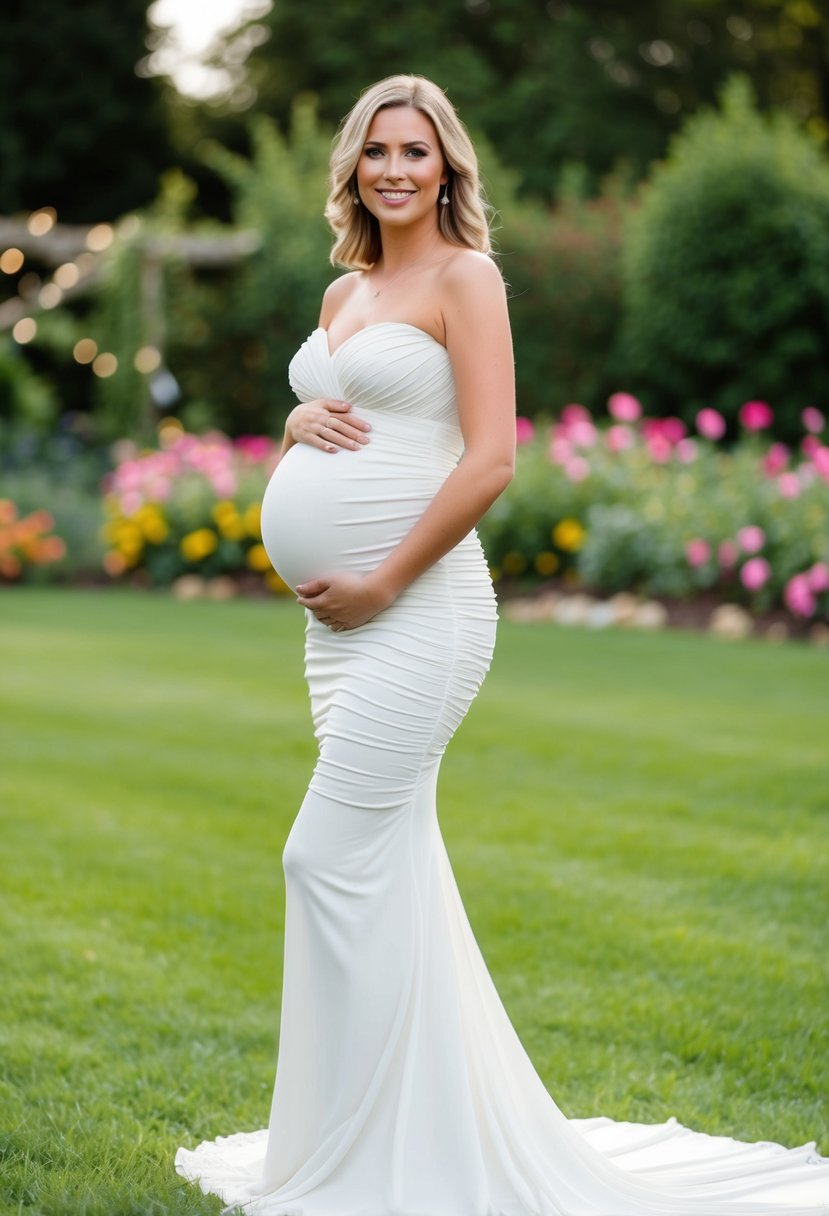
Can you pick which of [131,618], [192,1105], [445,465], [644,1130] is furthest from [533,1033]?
[131,618]

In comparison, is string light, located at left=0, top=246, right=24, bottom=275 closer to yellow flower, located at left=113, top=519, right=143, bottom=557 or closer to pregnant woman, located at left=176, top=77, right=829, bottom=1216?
yellow flower, located at left=113, top=519, right=143, bottom=557

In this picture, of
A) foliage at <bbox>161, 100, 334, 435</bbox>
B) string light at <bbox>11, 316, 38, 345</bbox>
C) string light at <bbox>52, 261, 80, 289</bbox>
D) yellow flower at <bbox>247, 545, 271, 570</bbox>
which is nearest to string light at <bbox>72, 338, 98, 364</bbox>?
string light at <bbox>11, 316, 38, 345</bbox>

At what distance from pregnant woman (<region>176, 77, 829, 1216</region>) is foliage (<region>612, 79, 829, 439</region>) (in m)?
14.3

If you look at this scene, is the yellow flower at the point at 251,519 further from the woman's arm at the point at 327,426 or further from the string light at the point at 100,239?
the woman's arm at the point at 327,426

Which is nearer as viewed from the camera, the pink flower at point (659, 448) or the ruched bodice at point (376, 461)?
the ruched bodice at point (376, 461)

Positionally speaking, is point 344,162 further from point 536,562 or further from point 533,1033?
point 536,562

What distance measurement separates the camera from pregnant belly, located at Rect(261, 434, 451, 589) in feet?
9.61

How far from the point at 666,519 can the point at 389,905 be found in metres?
9.35

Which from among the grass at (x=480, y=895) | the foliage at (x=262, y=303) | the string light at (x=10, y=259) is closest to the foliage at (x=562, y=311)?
the foliage at (x=262, y=303)

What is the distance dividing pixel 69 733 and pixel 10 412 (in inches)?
454

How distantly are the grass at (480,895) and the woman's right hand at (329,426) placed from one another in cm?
146

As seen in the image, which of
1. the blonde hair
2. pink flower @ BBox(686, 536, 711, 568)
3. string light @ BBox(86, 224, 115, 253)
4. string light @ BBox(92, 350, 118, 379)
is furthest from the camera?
string light @ BBox(86, 224, 115, 253)

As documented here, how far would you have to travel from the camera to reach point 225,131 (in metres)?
29.2

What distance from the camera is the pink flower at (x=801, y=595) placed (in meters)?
10.5
